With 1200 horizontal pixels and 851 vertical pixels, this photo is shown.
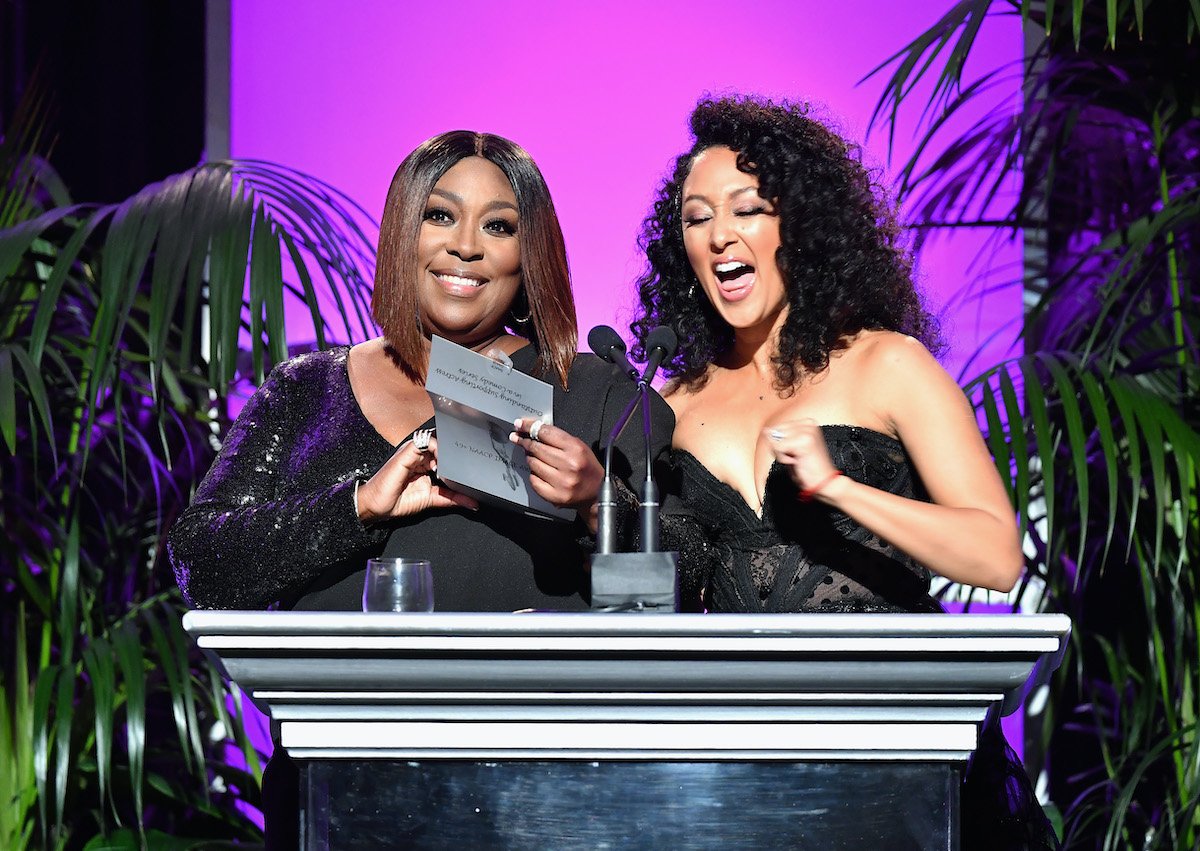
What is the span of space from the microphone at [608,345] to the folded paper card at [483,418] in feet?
0.26

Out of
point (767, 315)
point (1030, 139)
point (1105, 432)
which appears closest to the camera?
point (767, 315)

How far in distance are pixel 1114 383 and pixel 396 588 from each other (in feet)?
4.74

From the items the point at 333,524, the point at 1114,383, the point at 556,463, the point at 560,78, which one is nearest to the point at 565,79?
the point at 560,78

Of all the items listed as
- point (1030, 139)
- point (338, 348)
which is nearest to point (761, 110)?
point (338, 348)

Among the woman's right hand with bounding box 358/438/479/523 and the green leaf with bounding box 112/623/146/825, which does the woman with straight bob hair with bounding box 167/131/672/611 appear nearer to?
the woman's right hand with bounding box 358/438/479/523

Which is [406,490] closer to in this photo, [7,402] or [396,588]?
[396,588]

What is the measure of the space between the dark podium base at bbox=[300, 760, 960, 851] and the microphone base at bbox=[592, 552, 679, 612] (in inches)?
9.0

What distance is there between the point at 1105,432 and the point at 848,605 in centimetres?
70

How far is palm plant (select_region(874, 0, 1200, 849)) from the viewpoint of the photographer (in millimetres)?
2270

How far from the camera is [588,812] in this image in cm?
105

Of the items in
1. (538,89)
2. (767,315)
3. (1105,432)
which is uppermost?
(538,89)

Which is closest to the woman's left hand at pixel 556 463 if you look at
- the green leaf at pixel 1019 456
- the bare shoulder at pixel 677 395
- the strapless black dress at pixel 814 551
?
the strapless black dress at pixel 814 551

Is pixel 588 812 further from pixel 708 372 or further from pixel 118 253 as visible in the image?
pixel 118 253

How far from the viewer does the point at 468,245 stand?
69.6 inches
